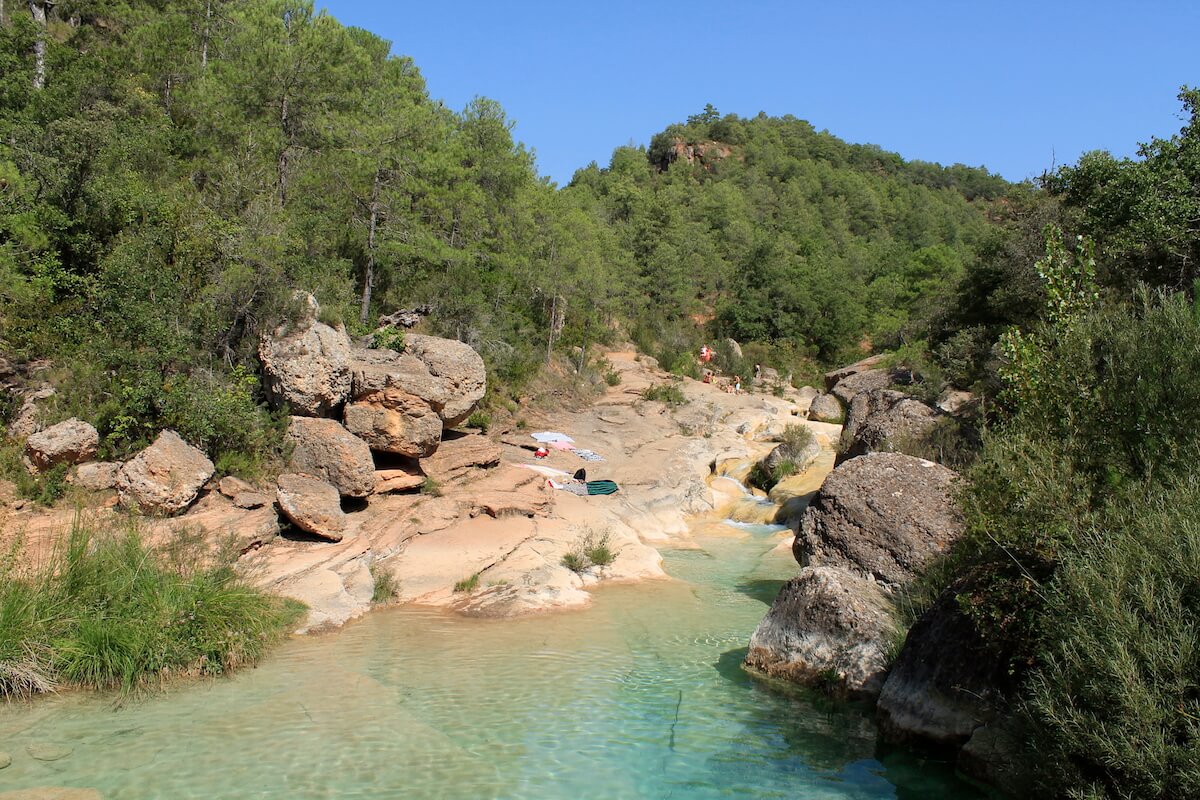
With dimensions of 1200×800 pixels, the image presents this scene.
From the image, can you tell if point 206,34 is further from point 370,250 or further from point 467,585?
point 467,585

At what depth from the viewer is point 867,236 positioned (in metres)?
76.7

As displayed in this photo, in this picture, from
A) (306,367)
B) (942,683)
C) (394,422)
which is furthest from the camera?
(394,422)

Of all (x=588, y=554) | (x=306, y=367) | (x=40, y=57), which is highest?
(x=40, y=57)

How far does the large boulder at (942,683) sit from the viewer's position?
6.60m

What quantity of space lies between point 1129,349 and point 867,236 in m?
74.7

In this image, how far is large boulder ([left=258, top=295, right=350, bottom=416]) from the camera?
1535 cm

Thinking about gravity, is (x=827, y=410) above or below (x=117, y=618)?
above

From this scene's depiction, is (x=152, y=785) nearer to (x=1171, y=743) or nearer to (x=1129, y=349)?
(x=1171, y=743)

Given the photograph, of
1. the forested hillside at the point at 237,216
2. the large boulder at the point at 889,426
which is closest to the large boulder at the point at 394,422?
the forested hillside at the point at 237,216

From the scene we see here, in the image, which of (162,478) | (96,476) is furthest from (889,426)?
(96,476)

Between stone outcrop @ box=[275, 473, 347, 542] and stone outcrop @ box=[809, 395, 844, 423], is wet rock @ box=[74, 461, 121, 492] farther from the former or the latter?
stone outcrop @ box=[809, 395, 844, 423]

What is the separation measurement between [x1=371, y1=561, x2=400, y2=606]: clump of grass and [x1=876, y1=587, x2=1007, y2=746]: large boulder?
289 inches

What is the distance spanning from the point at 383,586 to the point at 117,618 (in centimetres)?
444

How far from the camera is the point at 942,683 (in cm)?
695
